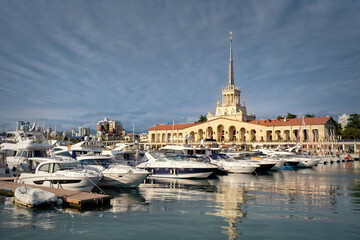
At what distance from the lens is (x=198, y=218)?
42.0 ft

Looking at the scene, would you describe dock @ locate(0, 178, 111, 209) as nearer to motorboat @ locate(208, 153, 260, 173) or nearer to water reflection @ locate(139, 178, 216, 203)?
water reflection @ locate(139, 178, 216, 203)

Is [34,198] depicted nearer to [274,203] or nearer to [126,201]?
[126,201]

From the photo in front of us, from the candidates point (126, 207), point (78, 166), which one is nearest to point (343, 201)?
point (126, 207)

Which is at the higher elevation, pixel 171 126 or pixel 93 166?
pixel 171 126

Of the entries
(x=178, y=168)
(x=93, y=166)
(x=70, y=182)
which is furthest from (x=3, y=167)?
(x=178, y=168)

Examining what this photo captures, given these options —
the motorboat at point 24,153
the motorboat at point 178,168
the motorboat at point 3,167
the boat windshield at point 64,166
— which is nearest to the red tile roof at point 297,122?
the motorboat at point 178,168

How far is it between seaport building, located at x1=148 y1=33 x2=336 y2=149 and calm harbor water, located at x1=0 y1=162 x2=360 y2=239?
181 ft

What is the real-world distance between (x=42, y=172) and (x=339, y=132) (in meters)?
103

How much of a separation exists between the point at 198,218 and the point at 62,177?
983 cm

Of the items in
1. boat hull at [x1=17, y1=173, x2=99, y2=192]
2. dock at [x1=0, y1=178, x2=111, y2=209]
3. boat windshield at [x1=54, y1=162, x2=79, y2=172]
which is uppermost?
boat windshield at [x1=54, y1=162, x2=79, y2=172]

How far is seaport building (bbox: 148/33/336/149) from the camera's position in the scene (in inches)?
3184

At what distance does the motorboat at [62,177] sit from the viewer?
58.0ft

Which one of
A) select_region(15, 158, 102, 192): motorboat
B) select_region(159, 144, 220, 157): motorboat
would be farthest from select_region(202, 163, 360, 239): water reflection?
select_region(159, 144, 220, 157): motorboat

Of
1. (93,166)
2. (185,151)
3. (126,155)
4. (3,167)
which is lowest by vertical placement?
(3,167)
